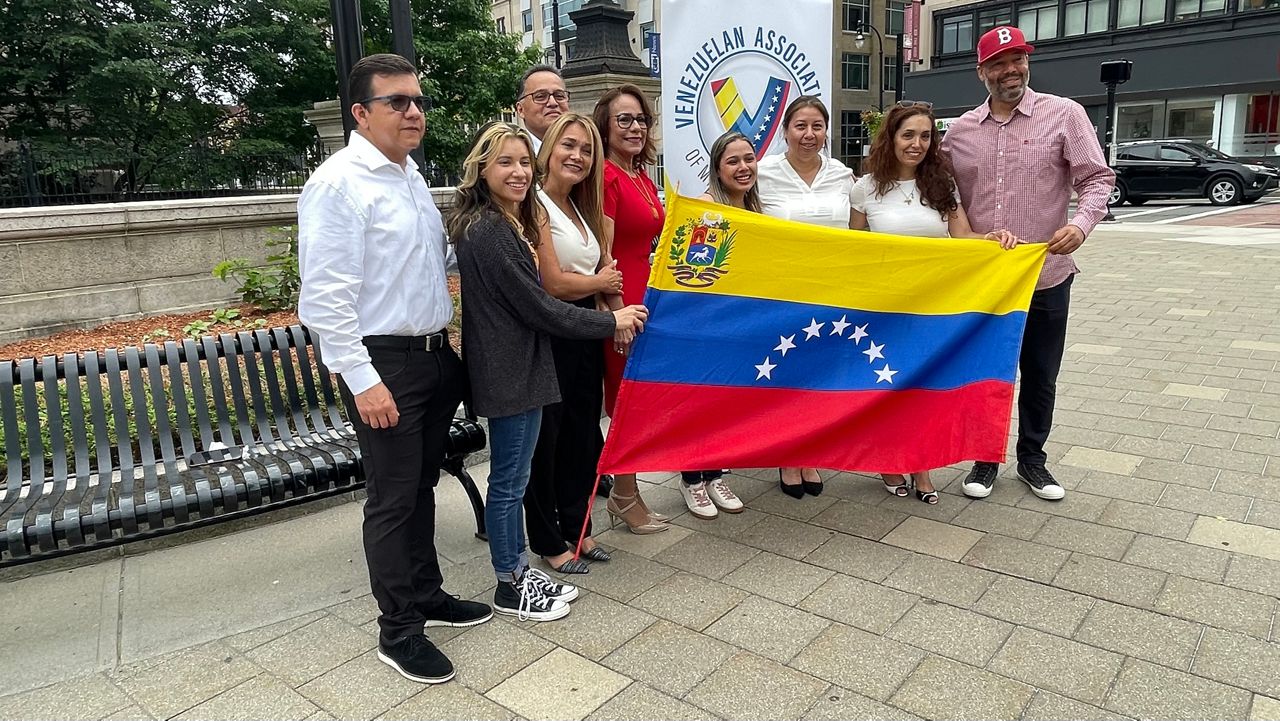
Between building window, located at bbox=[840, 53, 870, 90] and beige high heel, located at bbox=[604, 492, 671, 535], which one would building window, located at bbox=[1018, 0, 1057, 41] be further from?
beige high heel, located at bbox=[604, 492, 671, 535]

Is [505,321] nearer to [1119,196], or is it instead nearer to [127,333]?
[127,333]

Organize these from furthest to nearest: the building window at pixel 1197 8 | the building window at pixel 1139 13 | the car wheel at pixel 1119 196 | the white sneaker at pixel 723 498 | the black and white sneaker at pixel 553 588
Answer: the building window at pixel 1139 13 < the building window at pixel 1197 8 < the car wheel at pixel 1119 196 < the white sneaker at pixel 723 498 < the black and white sneaker at pixel 553 588

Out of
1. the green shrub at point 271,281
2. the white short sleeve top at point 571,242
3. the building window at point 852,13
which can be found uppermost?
the building window at point 852,13

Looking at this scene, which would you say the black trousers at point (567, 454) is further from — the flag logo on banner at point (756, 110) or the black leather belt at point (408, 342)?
the flag logo on banner at point (756, 110)

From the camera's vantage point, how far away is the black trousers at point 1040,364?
422 cm

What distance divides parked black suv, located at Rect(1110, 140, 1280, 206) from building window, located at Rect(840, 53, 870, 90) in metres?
24.9

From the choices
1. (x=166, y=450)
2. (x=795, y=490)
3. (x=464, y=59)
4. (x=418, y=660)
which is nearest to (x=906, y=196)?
(x=795, y=490)

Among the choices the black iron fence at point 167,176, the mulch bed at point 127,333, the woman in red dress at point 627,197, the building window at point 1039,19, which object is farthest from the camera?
the building window at point 1039,19

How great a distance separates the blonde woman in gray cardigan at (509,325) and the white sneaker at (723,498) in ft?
3.80

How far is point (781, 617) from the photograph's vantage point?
3180mm

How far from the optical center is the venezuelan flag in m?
3.55

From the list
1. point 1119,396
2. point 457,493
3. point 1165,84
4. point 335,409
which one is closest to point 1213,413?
point 1119,396

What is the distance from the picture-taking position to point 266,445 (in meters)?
3.95

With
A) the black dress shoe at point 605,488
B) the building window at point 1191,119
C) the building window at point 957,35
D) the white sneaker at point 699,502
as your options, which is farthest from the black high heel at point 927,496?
the building window at point 957,35
